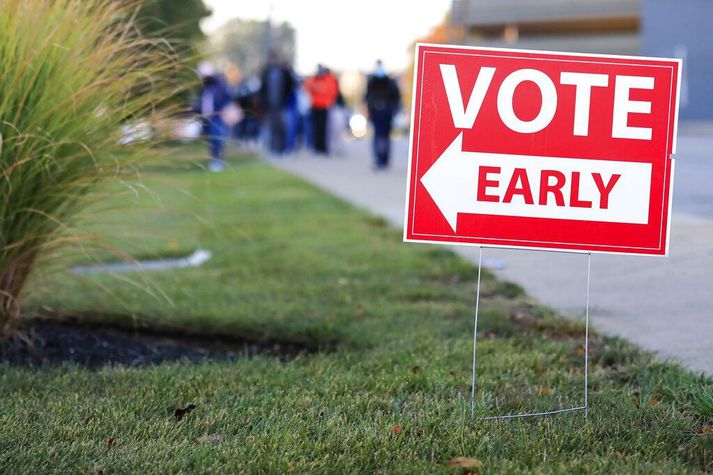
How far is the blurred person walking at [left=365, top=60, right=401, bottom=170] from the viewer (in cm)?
1781

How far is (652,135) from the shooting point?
12.6 ft

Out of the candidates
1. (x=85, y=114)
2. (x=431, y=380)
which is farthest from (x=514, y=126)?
(x=85, y=114)

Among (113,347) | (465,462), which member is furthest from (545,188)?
(113,347)

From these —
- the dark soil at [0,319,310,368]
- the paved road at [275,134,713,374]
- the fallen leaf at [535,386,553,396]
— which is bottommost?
the dark soil at [0,319,310,368]

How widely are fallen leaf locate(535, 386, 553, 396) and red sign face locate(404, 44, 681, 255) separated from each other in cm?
63

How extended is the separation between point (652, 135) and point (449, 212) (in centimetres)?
84

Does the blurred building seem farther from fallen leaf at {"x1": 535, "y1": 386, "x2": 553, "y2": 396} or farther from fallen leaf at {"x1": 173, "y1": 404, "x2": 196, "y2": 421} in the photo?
fallen leaf at {"x1": 173, "y1": 404, "x2": 196, "y2": 421}

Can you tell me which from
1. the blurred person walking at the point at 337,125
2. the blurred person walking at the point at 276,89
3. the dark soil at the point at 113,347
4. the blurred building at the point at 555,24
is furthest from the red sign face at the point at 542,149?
the blurred building at the point at 555,24

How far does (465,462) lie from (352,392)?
0.97m

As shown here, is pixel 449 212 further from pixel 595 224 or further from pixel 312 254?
pixel 312 254

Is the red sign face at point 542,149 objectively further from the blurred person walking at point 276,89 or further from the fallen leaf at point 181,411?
the blurred person walking at point 276,89

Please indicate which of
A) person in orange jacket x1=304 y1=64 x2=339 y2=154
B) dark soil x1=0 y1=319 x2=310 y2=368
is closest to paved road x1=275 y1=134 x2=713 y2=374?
dark soil x1=0 y1=319 x2=310 y2=368

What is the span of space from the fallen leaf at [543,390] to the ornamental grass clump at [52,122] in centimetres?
218

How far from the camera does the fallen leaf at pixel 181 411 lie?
376 cm
